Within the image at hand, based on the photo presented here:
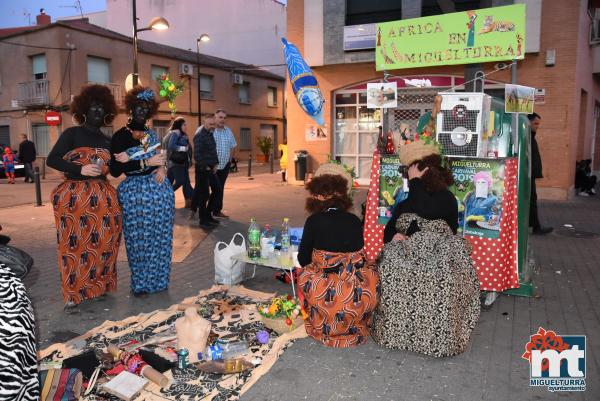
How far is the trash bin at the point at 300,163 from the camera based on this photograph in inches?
594

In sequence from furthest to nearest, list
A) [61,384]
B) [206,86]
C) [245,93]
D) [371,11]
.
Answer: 1. [245,93]
2. [206,86]
3. [371,11]
4. [61,384]

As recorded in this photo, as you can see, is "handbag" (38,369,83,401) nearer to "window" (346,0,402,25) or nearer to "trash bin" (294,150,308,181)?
"trash bin" (294,150,308,181)

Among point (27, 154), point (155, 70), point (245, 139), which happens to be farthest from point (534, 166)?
point (245, 139)

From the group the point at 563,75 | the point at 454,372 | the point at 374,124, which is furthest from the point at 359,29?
the point at 454,372

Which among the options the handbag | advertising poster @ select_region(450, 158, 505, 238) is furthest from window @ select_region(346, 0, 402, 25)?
the handbag

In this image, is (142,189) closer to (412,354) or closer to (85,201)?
(85,201)

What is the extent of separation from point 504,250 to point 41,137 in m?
24.8

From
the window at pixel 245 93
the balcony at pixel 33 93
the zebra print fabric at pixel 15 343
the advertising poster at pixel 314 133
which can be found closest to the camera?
the zebra print fabric at pixel 15 343

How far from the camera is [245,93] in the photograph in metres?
32.4

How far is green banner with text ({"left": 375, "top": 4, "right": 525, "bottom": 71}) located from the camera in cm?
464

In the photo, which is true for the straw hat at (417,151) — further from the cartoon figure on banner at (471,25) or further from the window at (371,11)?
the window at (371,11)

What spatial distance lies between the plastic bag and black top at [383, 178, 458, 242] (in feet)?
9.12

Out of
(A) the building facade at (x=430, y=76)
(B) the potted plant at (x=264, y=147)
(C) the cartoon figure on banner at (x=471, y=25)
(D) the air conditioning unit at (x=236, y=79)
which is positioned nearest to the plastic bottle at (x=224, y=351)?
(C) the cartoon figure on banner at (x=471, y=25)

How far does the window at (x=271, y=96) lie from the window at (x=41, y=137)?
Result: 1506 centimetres
